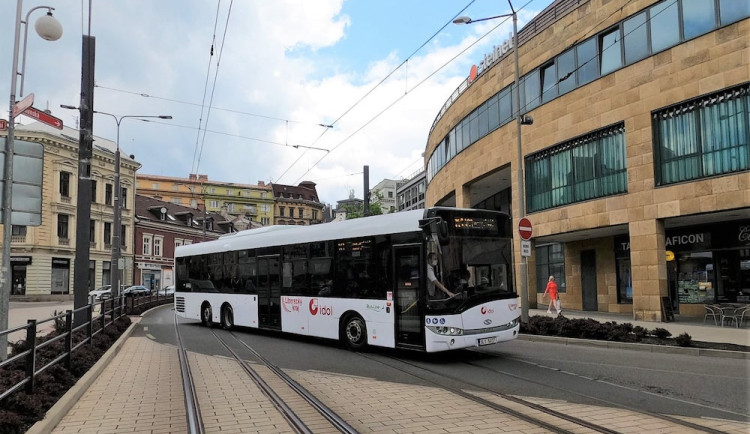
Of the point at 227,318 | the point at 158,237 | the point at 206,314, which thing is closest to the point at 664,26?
the point at 227,318

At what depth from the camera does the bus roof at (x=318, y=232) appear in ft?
36.3

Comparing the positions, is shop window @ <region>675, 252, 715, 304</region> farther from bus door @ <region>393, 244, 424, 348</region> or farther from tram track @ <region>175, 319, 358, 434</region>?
tram track @ <region>175, 319, 358, 434</region>

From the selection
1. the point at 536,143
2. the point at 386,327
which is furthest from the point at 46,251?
the point at 386,327

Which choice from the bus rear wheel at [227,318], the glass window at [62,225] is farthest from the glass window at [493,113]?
the glass window at [62,225]

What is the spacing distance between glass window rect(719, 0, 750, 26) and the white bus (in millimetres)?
10784

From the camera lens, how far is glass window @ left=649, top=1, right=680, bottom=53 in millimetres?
17828

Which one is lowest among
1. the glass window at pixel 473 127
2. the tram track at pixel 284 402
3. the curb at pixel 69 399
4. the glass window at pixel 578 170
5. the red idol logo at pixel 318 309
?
the tram track at pixel 284 402

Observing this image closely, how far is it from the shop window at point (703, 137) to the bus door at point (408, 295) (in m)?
11.7

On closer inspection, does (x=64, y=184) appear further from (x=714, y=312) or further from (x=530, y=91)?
(x=714, y=312)

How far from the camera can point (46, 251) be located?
4753 centimetres

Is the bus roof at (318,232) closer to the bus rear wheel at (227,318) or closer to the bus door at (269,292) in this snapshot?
the bus door at (269,292)

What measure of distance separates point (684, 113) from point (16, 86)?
1821 centimetres

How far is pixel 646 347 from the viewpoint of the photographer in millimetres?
12250

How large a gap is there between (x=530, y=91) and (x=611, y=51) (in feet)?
15.5
